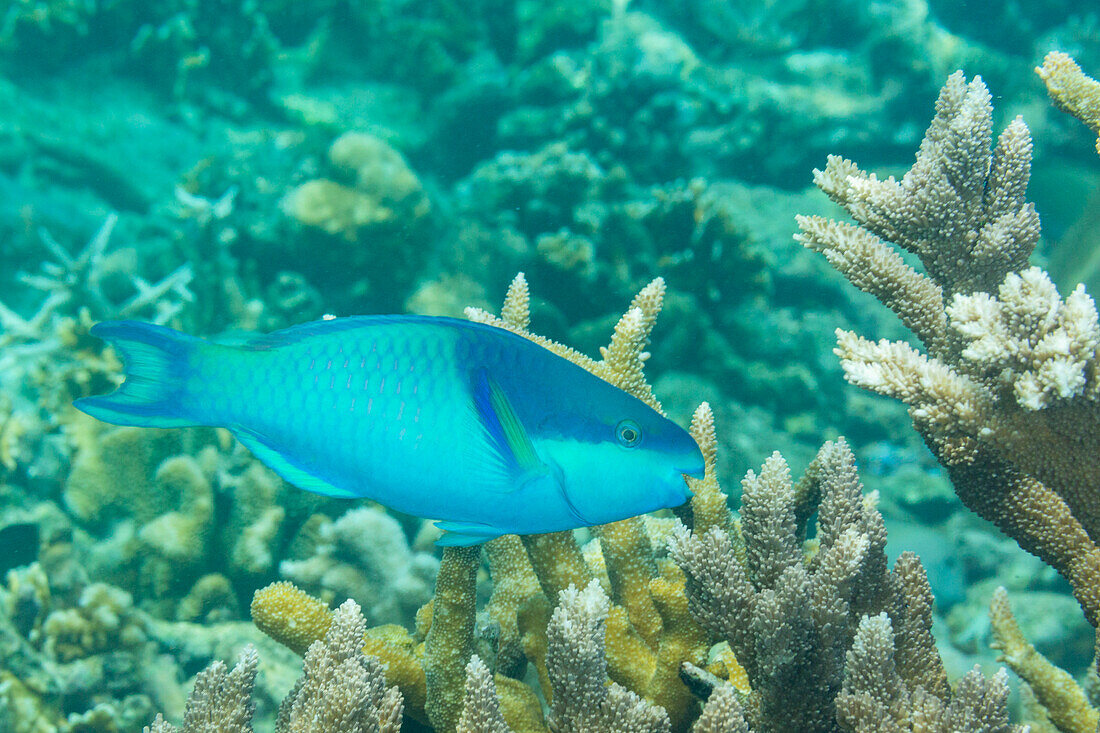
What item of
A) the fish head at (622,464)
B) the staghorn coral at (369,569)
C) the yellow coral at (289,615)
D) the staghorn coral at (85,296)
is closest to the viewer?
the fish head at (622,464)

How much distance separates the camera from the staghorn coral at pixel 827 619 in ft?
4.60

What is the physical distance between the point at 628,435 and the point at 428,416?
394mm

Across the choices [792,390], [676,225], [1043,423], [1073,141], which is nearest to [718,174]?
[676,225]

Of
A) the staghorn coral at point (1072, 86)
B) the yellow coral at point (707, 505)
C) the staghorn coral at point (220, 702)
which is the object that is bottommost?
the staghorn coral at point (220, 702)

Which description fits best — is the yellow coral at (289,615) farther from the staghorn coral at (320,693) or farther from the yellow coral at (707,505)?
the yellow coral at (707,505)

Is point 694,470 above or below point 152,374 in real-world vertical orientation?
above

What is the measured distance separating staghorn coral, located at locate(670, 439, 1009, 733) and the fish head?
1.95 ft

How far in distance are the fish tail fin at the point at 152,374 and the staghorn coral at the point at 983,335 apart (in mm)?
1666

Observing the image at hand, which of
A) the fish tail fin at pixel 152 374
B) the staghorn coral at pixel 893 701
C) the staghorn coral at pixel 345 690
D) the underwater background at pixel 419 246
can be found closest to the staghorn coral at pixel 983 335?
the underwater background at pixel 419 246

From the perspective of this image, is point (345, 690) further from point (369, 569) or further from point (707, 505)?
point (369, 569)

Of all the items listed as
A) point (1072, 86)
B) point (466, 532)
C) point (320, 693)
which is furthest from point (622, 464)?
point (1072, 86)

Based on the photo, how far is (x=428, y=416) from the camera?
3.91 feet

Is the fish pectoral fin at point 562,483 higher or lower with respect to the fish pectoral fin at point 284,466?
higher

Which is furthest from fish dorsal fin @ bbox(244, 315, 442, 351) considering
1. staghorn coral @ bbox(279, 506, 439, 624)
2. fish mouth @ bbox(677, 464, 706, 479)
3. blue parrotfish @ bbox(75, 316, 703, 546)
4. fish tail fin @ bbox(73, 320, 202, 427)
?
staghorn coral @ bbox(279, 506, 439, 624)
